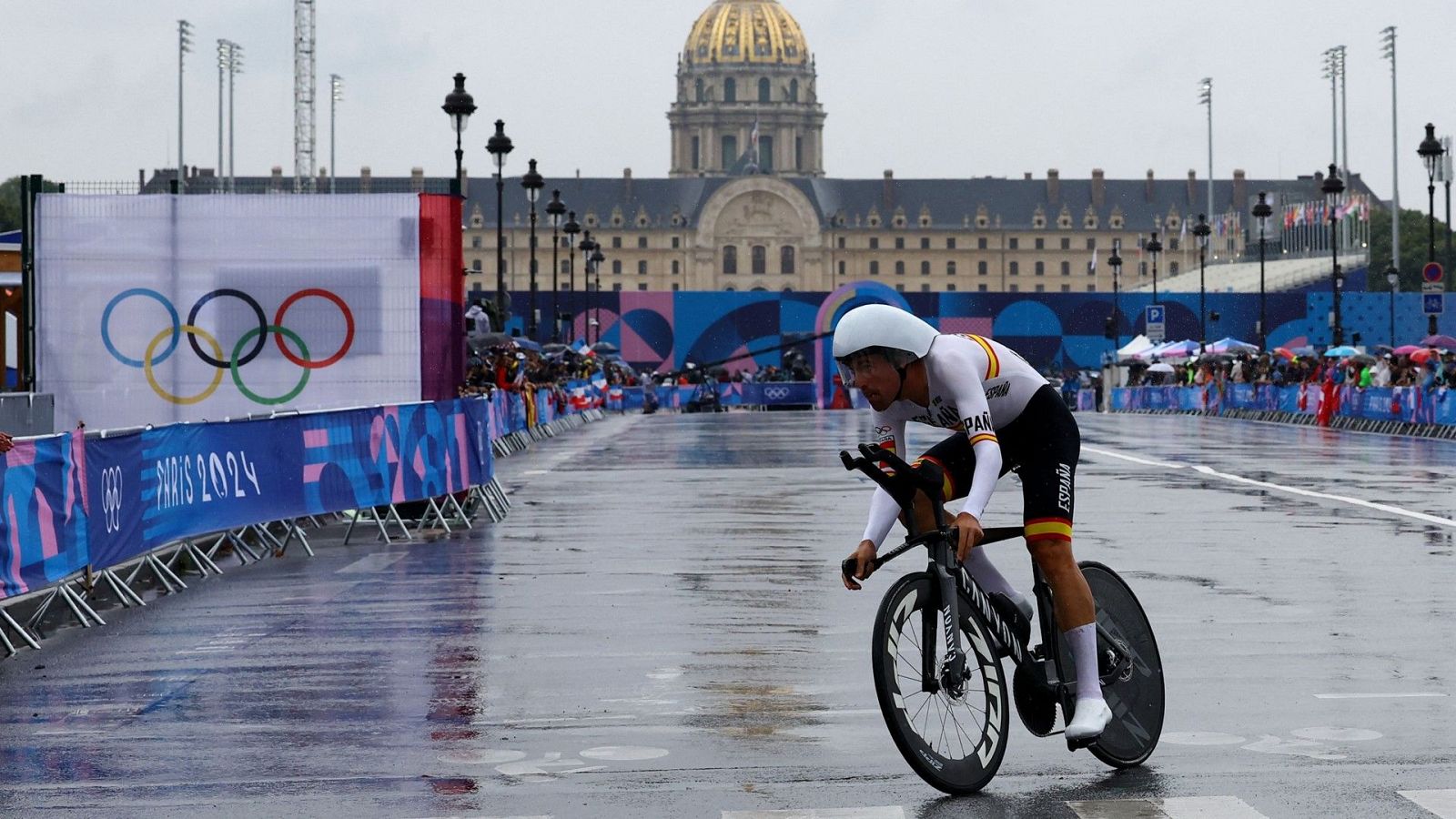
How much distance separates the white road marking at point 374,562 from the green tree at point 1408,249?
445ft

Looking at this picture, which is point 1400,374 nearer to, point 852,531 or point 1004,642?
point 852,531

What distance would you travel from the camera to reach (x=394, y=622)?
487 inches

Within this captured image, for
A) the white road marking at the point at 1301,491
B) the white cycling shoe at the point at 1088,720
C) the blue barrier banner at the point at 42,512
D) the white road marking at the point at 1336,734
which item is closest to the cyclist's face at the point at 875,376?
the white cycling shoe at the point at 1088,720

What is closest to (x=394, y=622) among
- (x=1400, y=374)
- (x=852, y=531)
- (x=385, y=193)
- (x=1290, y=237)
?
(x=852, y=531)

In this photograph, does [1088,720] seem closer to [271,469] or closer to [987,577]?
[987,577]

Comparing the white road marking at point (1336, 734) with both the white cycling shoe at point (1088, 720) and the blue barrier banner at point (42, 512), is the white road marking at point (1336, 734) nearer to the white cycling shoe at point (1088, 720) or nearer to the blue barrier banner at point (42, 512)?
the white cycling shoe at point (1088, 720)

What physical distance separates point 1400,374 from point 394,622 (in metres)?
36.5

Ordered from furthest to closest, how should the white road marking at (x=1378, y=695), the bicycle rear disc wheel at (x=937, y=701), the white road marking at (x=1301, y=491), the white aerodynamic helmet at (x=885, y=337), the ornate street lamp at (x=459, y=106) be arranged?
the ornate street lamp at (x=459, y=106)
the white road marking at (x=1301, y=491)
the white road marking at (x=1378, y=695)
the white aerodynamic helmet at (x=885, y=337)
the bicycle rear disc wheel at (x=937, y=701)

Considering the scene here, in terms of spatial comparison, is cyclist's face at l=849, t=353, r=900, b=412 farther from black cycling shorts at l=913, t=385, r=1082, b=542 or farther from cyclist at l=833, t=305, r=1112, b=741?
black cycling shorts at l=913, t=385, r=1082, b=542

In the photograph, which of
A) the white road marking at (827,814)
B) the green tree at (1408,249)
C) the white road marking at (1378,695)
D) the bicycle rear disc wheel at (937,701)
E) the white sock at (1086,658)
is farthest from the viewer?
the green tree at (1408,249)

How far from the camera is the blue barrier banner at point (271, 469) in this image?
14156 mm

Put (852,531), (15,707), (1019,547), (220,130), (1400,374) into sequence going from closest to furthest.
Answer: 1. (15,707)
2. (1019,547)
3. (852,531)
4. (1400,374)
5. (220,130)

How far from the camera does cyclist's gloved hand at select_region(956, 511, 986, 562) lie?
6953mm

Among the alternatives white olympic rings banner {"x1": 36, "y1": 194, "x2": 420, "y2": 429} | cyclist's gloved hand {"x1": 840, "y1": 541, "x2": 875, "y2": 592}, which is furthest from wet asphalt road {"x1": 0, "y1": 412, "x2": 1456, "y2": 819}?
white olympic rings banner {"x1": 36, "y1": 194, "x2": 420, "y2": 429}
